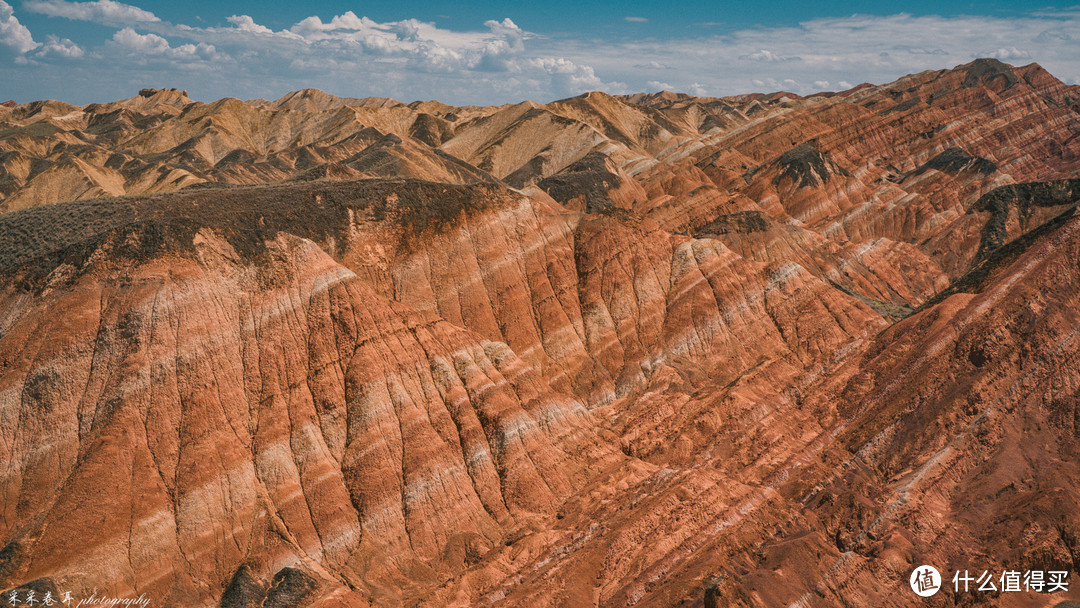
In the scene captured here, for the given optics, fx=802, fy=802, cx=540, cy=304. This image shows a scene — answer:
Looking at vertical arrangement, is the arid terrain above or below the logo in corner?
above

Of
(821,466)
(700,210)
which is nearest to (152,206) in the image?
(821,466)

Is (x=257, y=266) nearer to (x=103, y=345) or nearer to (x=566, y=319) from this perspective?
(x=103, y=345)

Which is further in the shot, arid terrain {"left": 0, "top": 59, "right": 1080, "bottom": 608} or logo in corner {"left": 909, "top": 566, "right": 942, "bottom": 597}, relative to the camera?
arid terrain {"left": 0, "top": 59, "right": 1080, "bottom": 608}

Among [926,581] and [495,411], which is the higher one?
[495,411]

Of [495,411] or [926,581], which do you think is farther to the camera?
[495,411]
